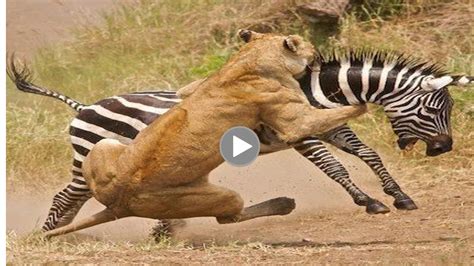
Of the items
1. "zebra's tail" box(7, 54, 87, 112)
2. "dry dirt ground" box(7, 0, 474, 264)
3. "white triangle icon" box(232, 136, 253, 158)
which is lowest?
"dry dirt ground" box(7, 0, 474, 264)

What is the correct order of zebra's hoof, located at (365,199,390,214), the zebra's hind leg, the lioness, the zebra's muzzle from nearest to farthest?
the lioness
the zebra's muzzle
zebra's hoof, located at (365,199,390,214)
the zebra's hind leg

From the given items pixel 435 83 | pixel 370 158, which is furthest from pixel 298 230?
pixel 435 83

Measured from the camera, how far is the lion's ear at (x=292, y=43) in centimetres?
675

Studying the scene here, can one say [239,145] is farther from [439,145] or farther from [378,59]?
[439,145]

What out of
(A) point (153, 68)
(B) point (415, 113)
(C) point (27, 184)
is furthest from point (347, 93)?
(C) point (27, 184)

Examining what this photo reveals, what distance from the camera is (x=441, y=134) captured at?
6.97m

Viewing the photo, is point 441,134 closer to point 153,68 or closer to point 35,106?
point 153,68

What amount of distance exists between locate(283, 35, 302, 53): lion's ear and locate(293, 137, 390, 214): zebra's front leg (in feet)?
1.62

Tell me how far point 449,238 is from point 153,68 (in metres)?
2.03

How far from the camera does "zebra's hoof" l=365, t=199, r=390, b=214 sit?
7082 millimetres

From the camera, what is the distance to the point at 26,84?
7.88m

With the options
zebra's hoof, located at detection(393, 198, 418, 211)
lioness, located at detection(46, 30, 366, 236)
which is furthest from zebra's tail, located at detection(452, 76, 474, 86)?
zebra's hoof, located at detection(393, 198, 418, 211)

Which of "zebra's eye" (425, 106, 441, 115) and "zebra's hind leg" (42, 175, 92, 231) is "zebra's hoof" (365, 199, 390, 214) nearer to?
"zebra's eye" (425, 106, 441, 115)

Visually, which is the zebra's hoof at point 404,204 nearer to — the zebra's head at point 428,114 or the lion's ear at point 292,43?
the zebra's head at point 428,114
